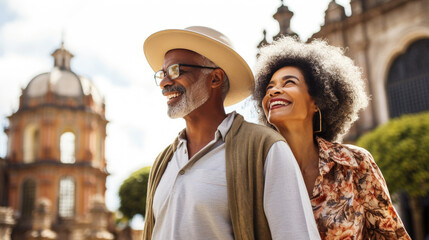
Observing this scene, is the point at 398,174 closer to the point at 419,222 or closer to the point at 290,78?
the point at 419,222

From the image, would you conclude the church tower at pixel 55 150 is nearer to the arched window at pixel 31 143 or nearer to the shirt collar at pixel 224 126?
the arched window at pixel 31 143

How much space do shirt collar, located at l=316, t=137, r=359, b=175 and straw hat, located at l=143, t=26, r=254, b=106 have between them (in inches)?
23.7

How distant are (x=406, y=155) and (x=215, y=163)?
→ 1435cm

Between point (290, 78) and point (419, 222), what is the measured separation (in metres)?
16.5

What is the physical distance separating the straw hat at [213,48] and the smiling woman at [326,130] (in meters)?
0.21

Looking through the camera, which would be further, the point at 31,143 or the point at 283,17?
the point at 31,143

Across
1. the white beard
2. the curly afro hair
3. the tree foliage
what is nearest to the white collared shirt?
the white beard

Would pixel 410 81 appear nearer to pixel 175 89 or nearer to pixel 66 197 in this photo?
pixel 175 89

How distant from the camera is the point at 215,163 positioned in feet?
7.45

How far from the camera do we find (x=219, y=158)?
229 centimetres

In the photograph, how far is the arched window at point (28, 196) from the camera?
126ft

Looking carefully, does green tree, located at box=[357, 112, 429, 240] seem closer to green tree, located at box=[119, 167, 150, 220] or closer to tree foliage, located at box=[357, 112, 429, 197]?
tree foliage, located at box=[357, 112, 429, 197]

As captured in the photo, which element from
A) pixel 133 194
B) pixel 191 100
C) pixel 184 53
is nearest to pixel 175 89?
pixel 191 100

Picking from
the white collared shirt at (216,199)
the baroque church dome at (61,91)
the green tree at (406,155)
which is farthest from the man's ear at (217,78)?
the baroque church dome at (61,91)
